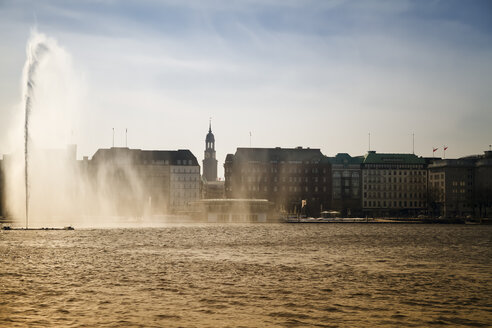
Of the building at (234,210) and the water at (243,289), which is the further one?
the building at (234,210)

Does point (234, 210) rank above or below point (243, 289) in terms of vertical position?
above

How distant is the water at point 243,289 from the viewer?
27.3 m

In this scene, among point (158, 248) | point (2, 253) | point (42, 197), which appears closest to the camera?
point (2, 253)

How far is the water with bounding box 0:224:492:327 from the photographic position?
89.5 ft

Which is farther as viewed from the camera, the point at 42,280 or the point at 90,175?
the point at 90,175

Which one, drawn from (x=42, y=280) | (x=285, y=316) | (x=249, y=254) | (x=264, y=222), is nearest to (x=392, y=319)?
(x=285, y=316)

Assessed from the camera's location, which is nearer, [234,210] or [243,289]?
[243,289]

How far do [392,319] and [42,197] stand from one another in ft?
510

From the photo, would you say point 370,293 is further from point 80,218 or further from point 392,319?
point 80,218

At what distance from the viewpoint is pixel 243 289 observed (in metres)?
36.0

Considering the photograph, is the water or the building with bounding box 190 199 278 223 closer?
the water

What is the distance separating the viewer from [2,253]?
60844 millimetres

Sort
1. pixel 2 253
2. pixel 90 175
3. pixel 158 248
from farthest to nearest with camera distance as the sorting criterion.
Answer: pixel 90 175 < pixel 158 248 < pixel 2 253

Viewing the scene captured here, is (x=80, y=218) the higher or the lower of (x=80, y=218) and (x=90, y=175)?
the lower
